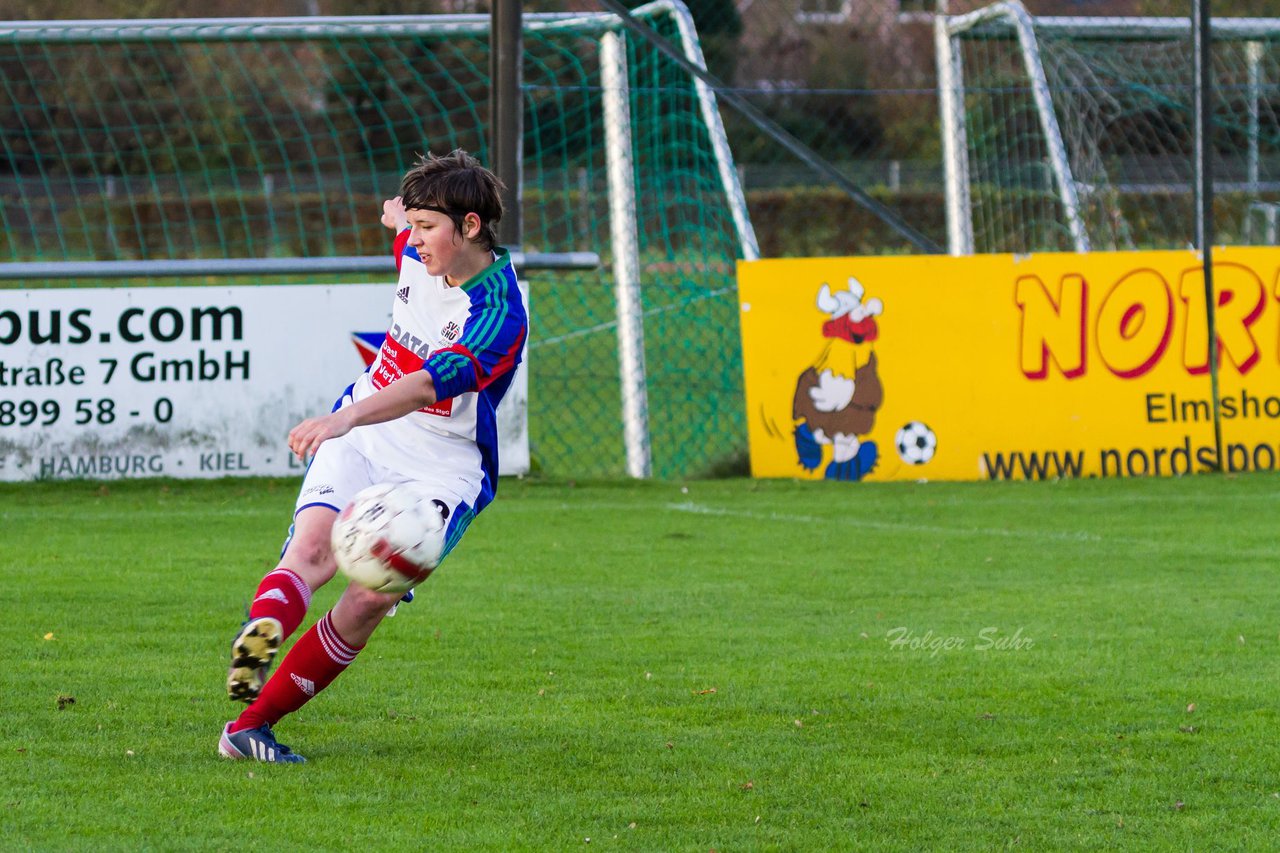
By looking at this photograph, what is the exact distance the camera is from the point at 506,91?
32.1 ft

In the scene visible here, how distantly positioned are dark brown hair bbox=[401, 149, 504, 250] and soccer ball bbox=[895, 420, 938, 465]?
6.26 m

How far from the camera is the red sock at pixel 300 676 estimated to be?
13.6 feet

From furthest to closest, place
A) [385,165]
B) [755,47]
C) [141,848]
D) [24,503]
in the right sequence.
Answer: [755,47] < [385,165] < [24,503] < [141,848]

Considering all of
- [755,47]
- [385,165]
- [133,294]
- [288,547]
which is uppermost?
[755,47]

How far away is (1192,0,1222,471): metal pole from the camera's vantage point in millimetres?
10391

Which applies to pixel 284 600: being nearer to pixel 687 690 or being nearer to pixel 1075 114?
pixel 687 690

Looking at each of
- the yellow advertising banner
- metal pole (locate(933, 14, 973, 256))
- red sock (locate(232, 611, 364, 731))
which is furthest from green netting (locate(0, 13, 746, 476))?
red sock (locate(232, 611, 364, 731))

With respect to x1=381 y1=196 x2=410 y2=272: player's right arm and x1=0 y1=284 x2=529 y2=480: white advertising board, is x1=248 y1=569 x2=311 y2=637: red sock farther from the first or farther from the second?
x1=0 y1=284 x2=529 y2=480: white advertising board

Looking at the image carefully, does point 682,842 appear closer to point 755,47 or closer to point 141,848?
point 141,848

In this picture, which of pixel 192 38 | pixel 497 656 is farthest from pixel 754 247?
pixel 497 656

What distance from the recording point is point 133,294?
9.43 m

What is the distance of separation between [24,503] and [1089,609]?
5750 mm

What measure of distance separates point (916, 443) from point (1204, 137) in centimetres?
280

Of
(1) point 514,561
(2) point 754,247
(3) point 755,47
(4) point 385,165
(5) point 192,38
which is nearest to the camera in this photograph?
(1) point 514,561
